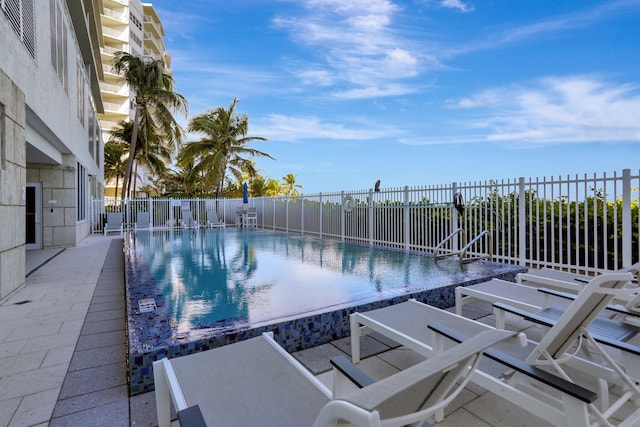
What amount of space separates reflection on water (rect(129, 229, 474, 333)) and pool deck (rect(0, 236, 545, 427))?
0.58m

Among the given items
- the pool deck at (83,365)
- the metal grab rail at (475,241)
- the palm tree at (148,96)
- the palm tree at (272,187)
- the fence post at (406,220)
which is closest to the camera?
the pool deck at (83,365)

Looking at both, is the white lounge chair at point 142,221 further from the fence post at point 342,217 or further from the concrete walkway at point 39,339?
the fence post at point 342,217

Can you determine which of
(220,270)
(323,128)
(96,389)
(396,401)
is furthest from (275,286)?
(323,128)

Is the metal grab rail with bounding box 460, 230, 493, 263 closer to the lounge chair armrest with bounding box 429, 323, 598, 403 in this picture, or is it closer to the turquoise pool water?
the turquoise pool water

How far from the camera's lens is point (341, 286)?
4.58 meters

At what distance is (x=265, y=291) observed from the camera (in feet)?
14.4

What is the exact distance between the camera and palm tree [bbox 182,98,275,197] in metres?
20.6

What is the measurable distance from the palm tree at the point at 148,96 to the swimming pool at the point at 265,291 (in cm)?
1364

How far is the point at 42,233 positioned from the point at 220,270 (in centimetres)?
716

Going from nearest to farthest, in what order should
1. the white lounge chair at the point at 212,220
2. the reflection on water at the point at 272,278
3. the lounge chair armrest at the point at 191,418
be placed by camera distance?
the lounge chair armrest at the point at 191,418 < the reflection on water at the point at 272,278 < the white lounge chair at the point at 212,220

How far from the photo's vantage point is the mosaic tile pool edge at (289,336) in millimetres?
2342

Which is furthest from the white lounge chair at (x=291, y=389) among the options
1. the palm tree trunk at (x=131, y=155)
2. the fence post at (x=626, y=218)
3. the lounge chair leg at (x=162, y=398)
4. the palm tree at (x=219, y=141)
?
the palm tree at (x=219, y=141)

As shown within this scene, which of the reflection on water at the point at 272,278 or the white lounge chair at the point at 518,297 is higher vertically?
the white lounge chair at the point at 518,297

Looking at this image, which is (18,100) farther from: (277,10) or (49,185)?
(277,10)
